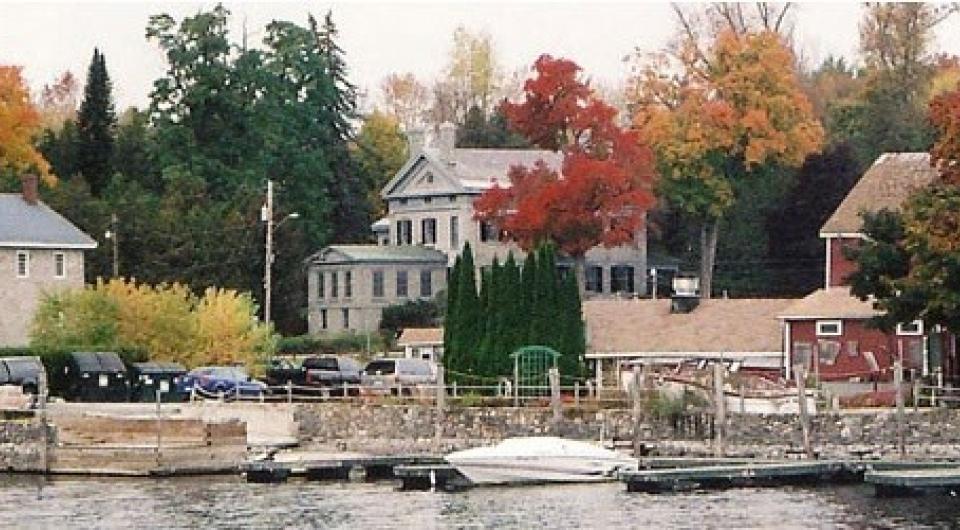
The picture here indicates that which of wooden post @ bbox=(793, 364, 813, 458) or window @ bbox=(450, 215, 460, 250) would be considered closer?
wooden post @ bbox=(793, 364, 813, 458)

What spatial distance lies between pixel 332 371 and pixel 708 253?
112 ft

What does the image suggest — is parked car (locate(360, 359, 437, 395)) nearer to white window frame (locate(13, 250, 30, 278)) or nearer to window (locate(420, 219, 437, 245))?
white window frame (locate(13, 250, 30, 278))

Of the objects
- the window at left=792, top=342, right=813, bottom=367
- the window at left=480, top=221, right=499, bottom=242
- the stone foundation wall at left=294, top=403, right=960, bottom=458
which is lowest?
the stone foundation wall at left=294, top=403, right=960, bottom=458

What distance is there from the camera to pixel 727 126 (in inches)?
4183

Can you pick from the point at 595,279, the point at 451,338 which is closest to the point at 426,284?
the point at 595,279

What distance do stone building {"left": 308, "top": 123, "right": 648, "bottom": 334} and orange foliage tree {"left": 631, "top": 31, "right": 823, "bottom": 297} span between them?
407 centimetres

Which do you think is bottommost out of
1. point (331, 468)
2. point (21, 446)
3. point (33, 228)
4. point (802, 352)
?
point (331, 468)

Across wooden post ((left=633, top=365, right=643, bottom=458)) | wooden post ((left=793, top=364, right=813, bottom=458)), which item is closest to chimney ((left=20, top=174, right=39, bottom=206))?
wooden post ((left=633, top=365, right=643, bottom=458))

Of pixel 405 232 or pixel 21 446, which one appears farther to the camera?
pixel 405 232

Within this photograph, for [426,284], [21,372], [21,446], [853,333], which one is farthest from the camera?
[426,284]

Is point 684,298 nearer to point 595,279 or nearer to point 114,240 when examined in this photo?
point 595,279

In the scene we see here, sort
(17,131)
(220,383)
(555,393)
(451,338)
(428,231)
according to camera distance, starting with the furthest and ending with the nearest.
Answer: (17,131)
(428,231)
(220,383)
(451,338)
(555,393)

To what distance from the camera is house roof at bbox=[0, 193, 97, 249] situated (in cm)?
9169

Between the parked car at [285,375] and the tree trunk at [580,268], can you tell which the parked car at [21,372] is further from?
the tree trunk at [580,268]
